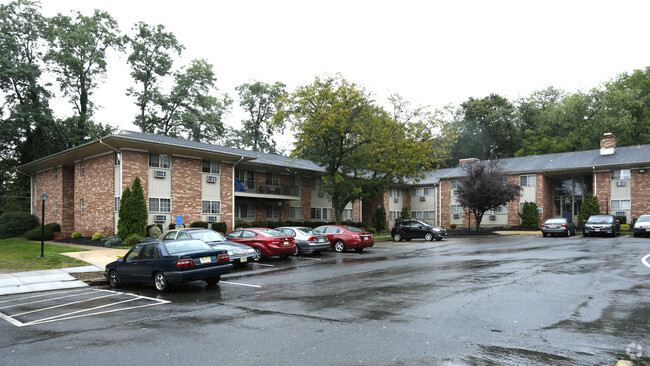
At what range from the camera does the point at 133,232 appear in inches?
945

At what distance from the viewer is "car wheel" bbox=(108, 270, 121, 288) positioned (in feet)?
39.9

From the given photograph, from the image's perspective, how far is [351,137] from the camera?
102ft

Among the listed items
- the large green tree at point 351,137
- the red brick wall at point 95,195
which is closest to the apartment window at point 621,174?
the large green tree at point 351,137

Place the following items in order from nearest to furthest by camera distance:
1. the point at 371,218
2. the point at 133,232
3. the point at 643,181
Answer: the point at 133,232, the point at 643,181, the point at 371,218

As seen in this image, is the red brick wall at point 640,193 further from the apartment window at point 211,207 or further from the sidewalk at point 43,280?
the sidewalk at point 43,280

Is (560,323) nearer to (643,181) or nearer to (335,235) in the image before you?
(335,235)

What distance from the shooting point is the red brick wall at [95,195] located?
26.3 metres

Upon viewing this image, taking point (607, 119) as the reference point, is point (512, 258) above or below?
below

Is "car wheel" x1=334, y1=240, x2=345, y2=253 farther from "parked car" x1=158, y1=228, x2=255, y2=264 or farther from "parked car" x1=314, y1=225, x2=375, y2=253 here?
"parked car" x1=158, y1=228, x2=255, y2=264

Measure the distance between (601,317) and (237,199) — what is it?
1125 inches

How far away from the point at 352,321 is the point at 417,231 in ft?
78.6

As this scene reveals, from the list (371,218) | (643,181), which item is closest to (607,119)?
(643,181)

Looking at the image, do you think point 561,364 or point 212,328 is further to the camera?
point 212,328

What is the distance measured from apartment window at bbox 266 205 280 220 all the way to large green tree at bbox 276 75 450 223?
6046mm
